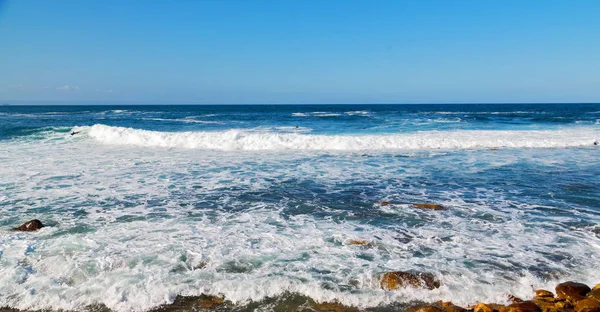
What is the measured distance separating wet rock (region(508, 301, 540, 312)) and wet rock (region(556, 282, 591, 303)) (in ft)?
1.70

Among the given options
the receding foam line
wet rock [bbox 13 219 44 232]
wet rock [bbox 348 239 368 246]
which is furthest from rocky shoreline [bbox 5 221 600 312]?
the receding foam line

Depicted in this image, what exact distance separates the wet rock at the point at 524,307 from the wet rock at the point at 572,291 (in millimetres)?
517

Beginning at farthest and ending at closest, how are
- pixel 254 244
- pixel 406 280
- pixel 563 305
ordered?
pixel 254 244 → pixel 406 280 → pixel 563 305

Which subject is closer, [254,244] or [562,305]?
[562,305]

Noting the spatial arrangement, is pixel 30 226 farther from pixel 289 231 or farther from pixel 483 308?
pixel 483 308

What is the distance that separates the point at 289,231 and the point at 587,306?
4353 mm

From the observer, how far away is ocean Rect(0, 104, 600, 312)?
4805 mm

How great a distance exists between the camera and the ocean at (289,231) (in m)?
4.80

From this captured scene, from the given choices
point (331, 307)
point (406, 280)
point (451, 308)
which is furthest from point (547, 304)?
point (331, 307)

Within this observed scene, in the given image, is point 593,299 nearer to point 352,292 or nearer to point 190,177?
point 352,292

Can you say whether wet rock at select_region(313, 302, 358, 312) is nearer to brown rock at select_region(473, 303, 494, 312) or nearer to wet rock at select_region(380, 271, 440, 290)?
wet rock at select_region(380, 271, 440, 290)

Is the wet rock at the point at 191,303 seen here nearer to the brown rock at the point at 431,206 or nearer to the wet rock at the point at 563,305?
the wet rock at the point at 563,305

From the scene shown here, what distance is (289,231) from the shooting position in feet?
22.8

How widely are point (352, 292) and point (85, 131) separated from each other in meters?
26.4
